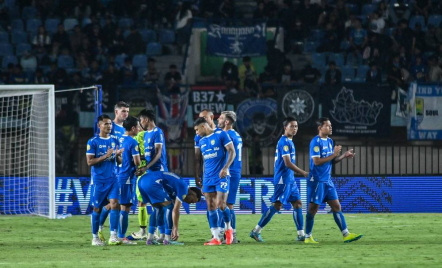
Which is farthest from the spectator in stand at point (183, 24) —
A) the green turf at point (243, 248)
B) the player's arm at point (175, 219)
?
the player's arm at point (175, 219)

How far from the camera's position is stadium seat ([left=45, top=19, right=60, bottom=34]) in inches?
1074

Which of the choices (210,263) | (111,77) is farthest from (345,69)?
(210,263)

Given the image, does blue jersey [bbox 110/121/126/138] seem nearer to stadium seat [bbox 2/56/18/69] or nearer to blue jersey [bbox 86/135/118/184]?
blue jersey [bbox 86/135/118/184]

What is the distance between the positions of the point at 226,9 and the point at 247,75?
3583 mm

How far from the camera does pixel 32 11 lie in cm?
2794

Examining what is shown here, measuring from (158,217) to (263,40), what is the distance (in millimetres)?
12237

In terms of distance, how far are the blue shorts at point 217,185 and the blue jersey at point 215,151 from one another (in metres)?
0.06

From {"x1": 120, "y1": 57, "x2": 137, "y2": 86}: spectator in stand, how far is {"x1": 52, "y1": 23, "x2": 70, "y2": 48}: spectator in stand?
7.10 ft

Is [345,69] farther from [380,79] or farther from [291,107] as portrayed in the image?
[291,107]

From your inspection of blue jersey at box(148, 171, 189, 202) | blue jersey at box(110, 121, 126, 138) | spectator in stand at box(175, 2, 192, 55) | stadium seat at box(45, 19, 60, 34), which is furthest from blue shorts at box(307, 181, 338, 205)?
stadium seat at box(45, 19, 60, 34)

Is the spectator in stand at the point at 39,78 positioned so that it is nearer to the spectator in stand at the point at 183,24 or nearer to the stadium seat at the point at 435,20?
→ the spectator in stand at the point at 183,24

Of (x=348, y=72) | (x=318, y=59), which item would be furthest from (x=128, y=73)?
(x=348, y=72)

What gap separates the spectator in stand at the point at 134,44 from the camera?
26375 mm

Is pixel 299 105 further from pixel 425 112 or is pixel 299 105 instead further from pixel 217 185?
pixel 217 185
